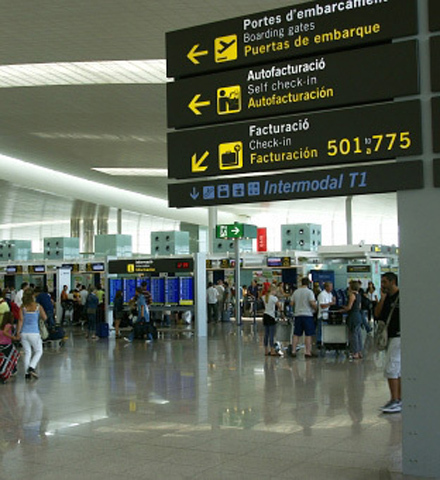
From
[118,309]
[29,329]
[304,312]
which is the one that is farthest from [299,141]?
[118,309]

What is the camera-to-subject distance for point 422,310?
617 cm

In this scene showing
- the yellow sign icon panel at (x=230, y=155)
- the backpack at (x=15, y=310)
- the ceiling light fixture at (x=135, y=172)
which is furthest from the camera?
the ceiling light fixture at (x=135, y=172)

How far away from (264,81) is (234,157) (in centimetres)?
77

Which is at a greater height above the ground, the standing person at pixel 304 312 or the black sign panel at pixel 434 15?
the black sign panel at pixel 434 15

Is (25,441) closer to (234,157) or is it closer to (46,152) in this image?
(234,157)

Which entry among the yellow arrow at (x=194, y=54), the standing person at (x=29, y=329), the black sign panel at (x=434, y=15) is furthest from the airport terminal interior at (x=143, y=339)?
the black sign panel at (x=434, y=15)

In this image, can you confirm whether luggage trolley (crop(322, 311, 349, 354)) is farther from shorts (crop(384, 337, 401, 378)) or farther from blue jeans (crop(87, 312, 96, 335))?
blue jeans (crop(87, 312, 96, 335))

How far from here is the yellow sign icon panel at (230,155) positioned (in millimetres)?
6891

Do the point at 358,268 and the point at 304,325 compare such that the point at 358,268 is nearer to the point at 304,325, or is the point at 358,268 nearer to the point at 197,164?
the point at 304,325

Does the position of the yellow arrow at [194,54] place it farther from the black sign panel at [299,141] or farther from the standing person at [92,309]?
the standing person at [92,309]

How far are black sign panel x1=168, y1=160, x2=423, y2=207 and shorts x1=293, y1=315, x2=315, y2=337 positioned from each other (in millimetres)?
8364

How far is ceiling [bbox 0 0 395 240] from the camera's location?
44.2ft

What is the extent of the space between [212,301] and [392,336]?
21170 mm

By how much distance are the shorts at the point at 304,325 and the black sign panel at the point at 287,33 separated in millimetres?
8744
